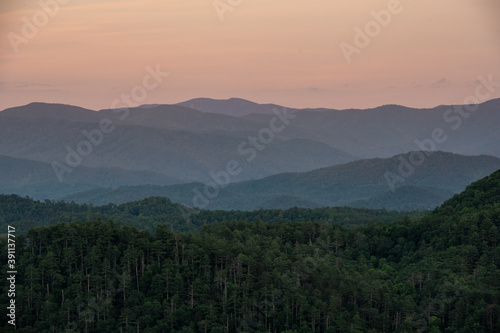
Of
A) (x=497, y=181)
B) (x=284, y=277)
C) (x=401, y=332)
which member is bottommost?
(x=401, y=332)

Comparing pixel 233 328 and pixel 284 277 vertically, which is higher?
pixel 284 277

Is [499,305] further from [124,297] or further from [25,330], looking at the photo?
[25,330]

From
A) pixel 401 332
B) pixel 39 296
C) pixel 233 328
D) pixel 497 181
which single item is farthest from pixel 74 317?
pixel 497 181

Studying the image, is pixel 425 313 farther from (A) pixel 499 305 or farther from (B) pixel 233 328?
(B) pixel 233 328

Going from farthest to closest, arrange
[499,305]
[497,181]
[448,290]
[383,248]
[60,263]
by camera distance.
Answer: [497,181], [383,248], [60,263], [448,290], [499,305]

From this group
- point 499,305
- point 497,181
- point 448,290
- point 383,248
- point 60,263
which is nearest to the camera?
point 499,305

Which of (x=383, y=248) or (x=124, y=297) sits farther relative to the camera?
(x=383, y=248)
